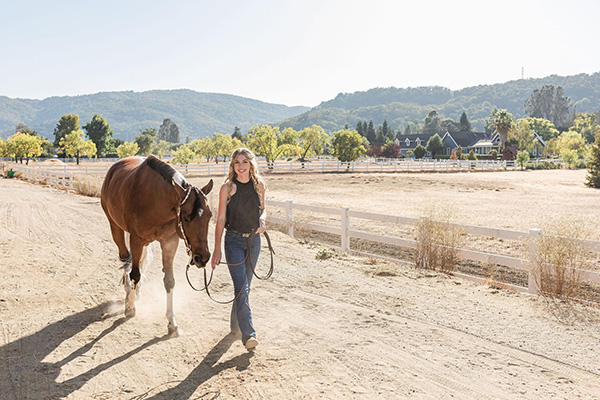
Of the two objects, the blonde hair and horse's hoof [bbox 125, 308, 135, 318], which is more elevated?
the blonde hair

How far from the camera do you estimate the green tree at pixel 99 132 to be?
101062 millimetres

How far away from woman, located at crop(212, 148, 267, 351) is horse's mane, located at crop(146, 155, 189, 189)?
1.99 ft

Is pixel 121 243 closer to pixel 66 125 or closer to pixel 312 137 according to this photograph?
pixel 312 137

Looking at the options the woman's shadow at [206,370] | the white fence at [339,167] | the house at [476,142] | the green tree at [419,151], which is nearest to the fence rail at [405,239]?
the woman's shadow at [206,370]

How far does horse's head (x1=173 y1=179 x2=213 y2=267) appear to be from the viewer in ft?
15.5

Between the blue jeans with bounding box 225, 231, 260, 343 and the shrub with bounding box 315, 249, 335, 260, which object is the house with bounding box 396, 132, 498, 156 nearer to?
the shrub with bounding box 315, 249, 335, 260

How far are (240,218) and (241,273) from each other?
580 millimetres

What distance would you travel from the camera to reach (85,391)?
402 cm

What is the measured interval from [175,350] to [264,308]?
1682 mm

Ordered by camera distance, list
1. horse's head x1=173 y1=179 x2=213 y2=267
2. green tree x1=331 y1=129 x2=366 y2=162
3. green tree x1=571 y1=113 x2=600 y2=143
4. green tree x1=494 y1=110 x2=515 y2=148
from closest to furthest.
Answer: horse's head x1=173 y1=179 x2=213 y2=267
green tree x1=331 y1=129 x2=366 y2=162
green tree x1=494 y1=110 x2=515 y2=148
green tree x1=571 y1=113 x2=600 y2=143

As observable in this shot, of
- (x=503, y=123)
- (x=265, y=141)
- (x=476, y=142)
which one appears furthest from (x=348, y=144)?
(x=476, y=142)

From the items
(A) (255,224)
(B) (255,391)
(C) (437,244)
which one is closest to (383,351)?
(B) (255,391)

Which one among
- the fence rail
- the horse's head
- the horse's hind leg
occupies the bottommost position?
the fence rail

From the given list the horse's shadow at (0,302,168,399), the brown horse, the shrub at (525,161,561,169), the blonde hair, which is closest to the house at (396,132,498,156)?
the shrub at (525,161,561,169)
